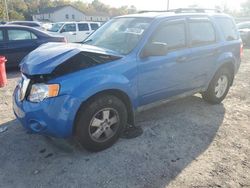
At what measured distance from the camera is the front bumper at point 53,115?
3402 mm

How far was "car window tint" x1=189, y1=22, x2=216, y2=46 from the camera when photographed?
4898 millimetres

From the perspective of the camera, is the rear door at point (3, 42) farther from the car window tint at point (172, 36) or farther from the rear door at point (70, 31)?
the rear door at point (70, 31)

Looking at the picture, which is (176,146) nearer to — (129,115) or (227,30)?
(129,115)

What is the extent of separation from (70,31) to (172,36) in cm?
1316

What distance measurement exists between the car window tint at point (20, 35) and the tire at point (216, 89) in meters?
6.13

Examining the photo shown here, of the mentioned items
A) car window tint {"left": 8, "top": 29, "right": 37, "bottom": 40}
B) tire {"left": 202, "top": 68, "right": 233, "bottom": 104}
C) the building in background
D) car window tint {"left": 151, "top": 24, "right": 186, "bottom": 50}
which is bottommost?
the building in background

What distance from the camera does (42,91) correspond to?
3449 millimetres

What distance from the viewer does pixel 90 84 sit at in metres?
3.53

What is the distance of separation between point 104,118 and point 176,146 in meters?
1.15

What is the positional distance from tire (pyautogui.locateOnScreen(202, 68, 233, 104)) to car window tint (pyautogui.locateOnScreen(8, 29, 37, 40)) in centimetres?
613

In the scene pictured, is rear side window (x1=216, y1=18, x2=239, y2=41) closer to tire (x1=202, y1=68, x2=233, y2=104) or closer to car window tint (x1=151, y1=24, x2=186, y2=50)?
tire (x1=202, y1=68, x2=233, y2=104)

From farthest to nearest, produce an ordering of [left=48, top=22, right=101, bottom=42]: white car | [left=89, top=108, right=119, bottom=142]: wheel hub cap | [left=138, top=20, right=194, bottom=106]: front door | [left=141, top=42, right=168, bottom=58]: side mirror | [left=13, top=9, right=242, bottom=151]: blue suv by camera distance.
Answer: [left=48, top=22, right=101, bottom=42]: white car, [left=138, top=20, right=194, bottom=106]: front door, [left=141, top=42, right=168, bottom=58]: side mirror, [left=89, top=108, right=119, bottom=142]: wheel hub cap, [left=13, top=9, right=242, bottom=151]: blue suv

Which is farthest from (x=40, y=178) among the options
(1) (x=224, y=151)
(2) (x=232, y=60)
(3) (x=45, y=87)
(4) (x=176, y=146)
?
(2) (x=232, y=60)

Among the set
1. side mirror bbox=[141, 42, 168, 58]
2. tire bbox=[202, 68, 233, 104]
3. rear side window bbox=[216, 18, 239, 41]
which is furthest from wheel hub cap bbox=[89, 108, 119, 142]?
rear side window bbox=[216, 18, 239, 41]
